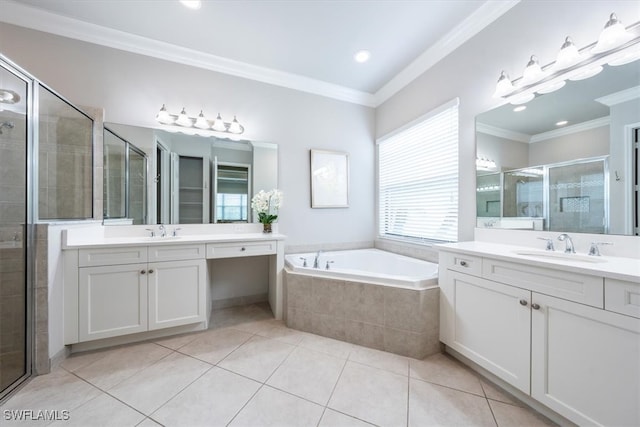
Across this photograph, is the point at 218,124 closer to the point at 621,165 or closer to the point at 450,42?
the point at 450,42

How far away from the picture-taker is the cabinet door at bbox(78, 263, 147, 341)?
1.76 m

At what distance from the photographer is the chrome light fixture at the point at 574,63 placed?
1.26 metres

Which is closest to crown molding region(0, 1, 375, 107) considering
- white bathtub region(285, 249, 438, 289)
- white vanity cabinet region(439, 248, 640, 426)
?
white bathtub region(285, 249, 438, 289)

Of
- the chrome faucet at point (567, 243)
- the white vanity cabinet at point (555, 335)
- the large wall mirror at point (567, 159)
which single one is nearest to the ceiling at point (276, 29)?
the large wall mirror at point (567, 159)

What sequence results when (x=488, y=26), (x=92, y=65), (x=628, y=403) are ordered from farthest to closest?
1. (x=92, y=65)
2. (x=488, y=26)
3. (x=628, y=403)

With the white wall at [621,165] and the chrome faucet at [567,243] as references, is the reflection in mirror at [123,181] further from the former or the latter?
the white wall at [621,165]

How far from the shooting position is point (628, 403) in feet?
3.07

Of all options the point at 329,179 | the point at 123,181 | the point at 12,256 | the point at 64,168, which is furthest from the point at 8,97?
the point at 329,179

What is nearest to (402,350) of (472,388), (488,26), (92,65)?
(472,388)

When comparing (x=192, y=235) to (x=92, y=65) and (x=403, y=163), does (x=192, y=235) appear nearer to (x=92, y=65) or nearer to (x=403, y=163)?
(x=92, y=65)

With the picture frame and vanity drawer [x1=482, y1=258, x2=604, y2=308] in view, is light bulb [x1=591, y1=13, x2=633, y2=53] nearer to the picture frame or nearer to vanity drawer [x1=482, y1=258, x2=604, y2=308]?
vanity drawer [x1=482, y1=258, x2=604, y2=308]

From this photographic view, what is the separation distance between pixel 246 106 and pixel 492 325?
3.02 metres

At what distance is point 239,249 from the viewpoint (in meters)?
2.26

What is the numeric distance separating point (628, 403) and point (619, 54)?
1736 mm
